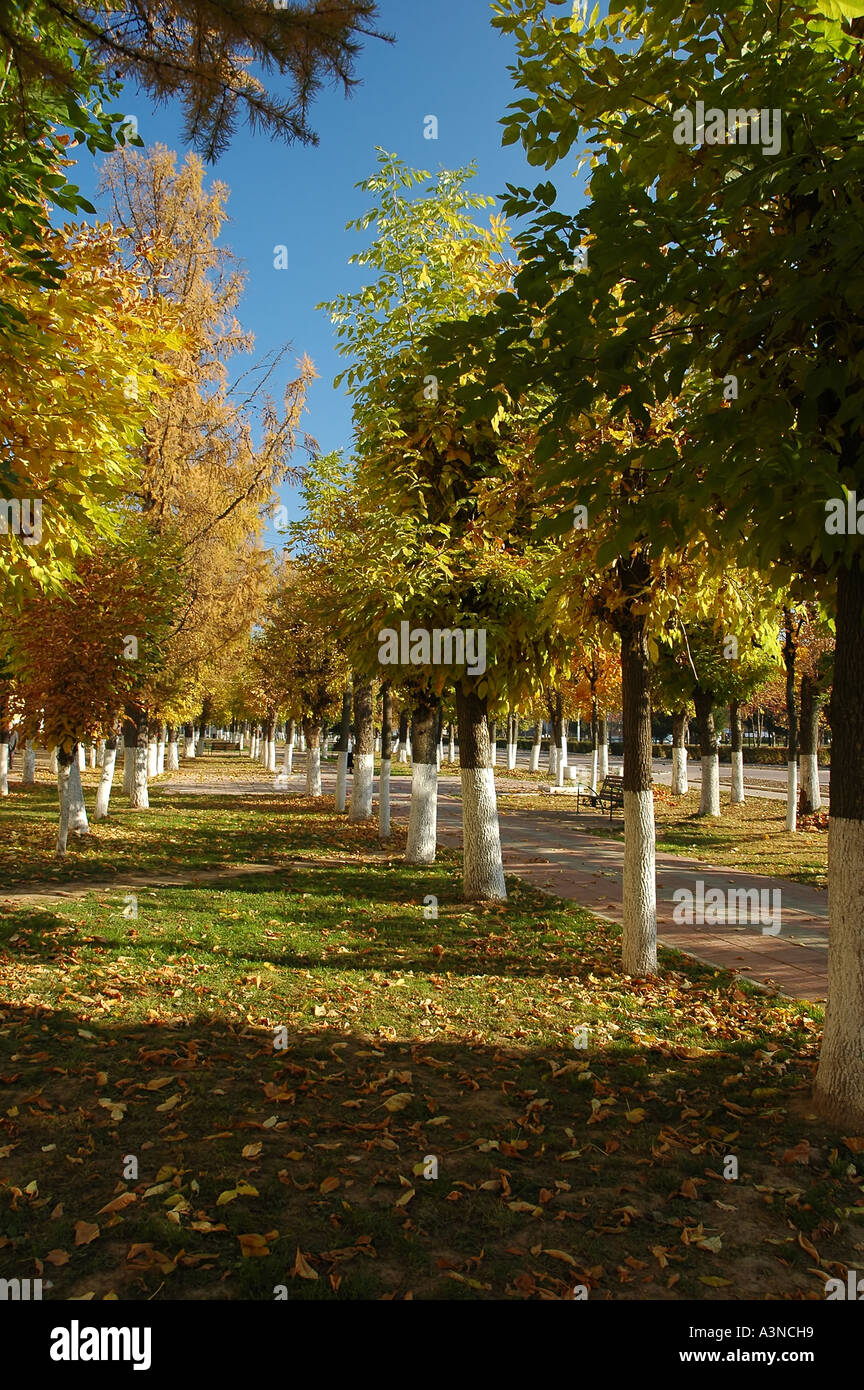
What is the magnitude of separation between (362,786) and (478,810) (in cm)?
977

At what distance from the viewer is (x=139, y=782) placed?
20469mm

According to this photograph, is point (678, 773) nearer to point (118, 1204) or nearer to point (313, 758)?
point (313, 758)

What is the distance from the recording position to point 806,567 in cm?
535

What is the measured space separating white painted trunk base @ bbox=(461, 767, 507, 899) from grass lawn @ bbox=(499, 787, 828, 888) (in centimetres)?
505

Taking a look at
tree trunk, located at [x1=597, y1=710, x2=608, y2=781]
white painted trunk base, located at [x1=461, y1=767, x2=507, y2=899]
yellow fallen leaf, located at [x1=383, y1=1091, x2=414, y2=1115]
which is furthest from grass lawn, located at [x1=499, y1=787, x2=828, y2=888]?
yellow fallen leaf, located at [x1=383, y1=1091, x2=414, y2=1115]

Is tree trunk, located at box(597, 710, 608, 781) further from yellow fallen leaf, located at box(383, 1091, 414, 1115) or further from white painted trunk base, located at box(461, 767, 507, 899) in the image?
yellow fallen leaf, located at box(383, 1091, 414, 1115)

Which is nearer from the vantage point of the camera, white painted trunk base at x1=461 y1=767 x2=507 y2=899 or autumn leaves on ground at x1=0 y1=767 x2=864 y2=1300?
autumn leaves on ground at x1=0 y1=767 x2=864 y2=1300

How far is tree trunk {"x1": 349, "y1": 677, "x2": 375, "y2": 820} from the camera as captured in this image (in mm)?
→ 19469

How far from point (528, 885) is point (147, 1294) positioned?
9.55 metres

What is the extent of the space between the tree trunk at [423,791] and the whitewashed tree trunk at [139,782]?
362 inches

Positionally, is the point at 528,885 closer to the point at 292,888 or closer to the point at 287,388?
the point at 292,888

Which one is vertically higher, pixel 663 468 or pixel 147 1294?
pixel 663 468

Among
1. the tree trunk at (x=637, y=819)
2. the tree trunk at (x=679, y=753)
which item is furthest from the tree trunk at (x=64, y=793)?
the tree trunk at (x=679, y=753)
